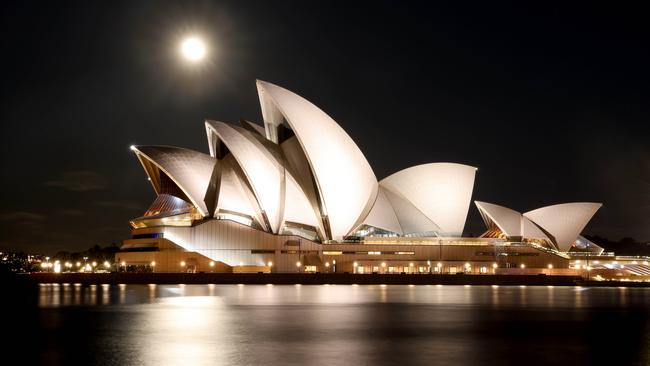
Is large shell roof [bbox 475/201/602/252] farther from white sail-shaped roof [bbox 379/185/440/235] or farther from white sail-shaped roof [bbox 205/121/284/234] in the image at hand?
white sail-shaped roof [bbox 205/121/284/234]

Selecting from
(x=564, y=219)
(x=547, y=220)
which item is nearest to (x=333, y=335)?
(x=547, y=220)

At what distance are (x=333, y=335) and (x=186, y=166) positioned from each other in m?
45.9

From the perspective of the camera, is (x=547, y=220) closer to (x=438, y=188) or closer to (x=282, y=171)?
(x=438, y=188)

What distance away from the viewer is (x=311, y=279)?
6119cm

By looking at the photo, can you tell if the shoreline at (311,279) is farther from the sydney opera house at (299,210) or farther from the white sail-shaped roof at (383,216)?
the white sail-shaped roof at (383,216)

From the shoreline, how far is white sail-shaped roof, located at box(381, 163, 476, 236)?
1125cm

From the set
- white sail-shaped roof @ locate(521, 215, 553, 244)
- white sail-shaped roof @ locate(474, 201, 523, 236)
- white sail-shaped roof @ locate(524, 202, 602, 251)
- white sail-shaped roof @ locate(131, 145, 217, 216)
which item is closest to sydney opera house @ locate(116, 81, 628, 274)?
white sail-shaped roof @ locate(131, 145, 217, 216)

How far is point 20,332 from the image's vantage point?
19.8 meters

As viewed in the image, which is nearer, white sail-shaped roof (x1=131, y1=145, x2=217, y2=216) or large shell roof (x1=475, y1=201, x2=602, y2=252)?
white sail-shaped roof (x1=131, y1=145, x2=217, y2=216)

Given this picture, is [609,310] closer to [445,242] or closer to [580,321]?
[580,321]

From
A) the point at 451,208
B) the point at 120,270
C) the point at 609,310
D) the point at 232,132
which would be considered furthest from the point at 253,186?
the point at 609,310

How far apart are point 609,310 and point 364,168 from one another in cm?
3782

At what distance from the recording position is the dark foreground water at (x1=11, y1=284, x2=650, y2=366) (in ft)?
49.5

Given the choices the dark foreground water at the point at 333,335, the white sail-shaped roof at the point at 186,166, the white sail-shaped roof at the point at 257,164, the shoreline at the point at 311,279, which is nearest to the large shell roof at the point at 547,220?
the shoreline at the point at 311,279
